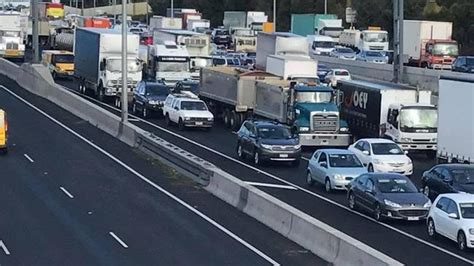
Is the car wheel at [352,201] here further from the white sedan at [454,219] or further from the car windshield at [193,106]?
the car windshield at [193,106]

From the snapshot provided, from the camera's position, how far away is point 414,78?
7006 centimetres

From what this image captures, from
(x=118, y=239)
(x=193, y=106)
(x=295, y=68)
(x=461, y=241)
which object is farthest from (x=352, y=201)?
(x=295, y=68)

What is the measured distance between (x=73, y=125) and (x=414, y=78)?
2760 cm

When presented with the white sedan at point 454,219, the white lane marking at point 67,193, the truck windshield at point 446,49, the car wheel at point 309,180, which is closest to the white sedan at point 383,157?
the car wheel at point 309,180

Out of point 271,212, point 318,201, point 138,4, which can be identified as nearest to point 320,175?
point 318,201

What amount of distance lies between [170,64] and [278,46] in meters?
7.48

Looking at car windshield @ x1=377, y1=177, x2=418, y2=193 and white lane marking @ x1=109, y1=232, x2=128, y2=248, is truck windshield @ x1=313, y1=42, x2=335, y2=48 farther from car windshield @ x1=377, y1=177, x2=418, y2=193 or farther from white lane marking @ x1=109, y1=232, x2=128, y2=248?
white lane marking @ x1=109, y1=232, x2=128, y2=248

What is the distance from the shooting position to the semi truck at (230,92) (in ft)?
169

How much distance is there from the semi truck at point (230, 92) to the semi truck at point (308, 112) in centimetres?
213

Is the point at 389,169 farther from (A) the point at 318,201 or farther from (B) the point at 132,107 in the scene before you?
(B) the point at 132,107

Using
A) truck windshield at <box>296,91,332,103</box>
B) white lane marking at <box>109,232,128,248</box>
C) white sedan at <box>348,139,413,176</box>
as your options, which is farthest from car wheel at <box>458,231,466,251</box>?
truck windshield at <box>296,91,332,103</box>

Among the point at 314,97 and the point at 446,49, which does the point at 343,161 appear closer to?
the point at 314,97

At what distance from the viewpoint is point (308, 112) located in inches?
1789

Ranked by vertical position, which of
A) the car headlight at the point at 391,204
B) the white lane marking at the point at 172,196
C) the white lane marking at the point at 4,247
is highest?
the car headlight at the point at 391,204
